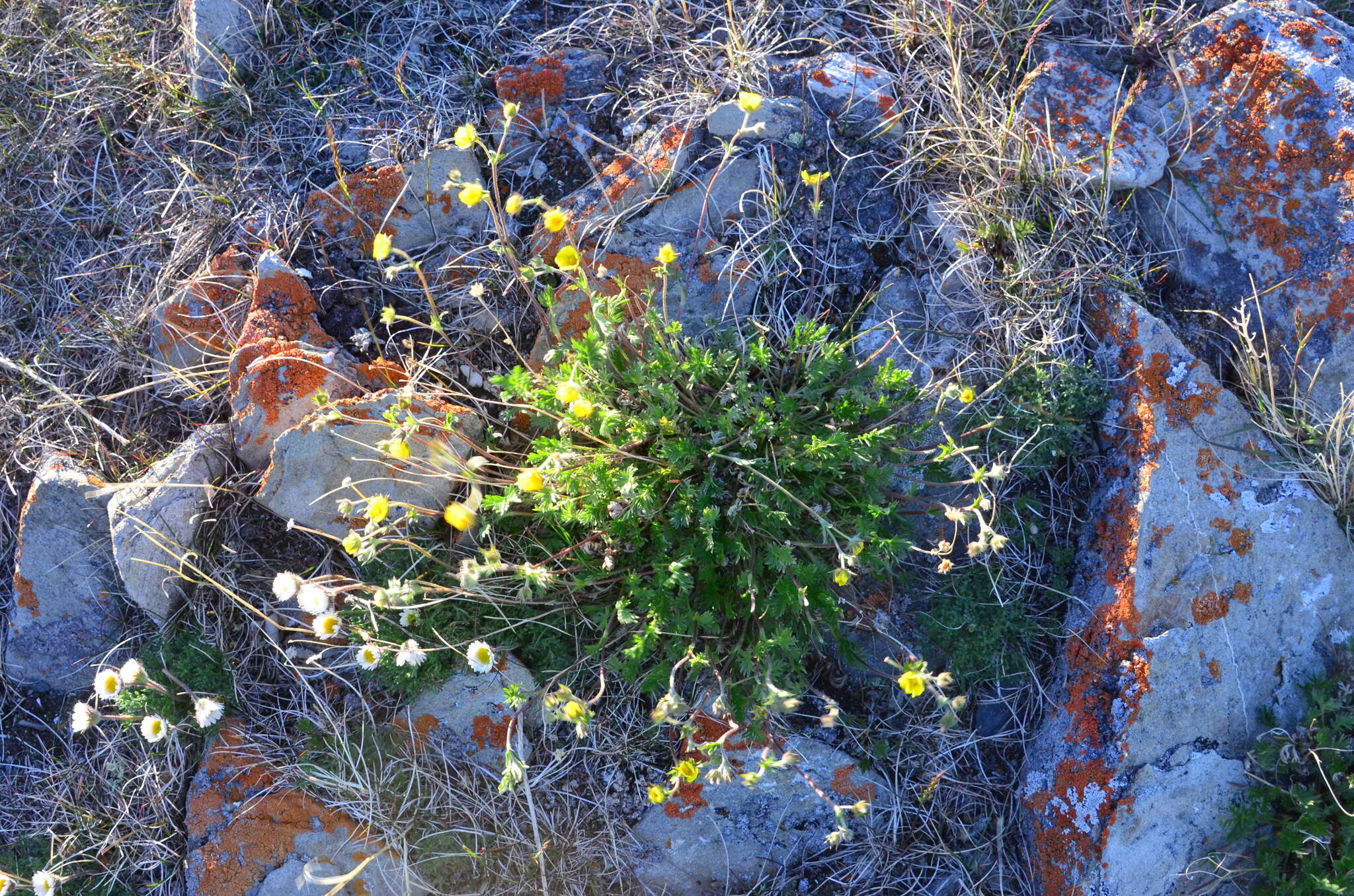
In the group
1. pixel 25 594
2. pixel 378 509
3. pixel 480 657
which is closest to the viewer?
pixel 378 509

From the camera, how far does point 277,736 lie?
344 centimetres

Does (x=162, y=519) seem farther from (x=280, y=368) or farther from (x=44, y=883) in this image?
(x=44, y=883)

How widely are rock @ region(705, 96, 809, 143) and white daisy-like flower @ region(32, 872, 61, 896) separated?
3.83 meters

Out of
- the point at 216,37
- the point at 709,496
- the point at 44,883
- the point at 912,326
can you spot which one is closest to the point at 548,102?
the point at 216,37

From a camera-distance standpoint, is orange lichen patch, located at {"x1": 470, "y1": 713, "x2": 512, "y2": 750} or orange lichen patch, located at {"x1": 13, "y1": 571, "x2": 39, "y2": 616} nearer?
orange lichen patch, located at {"x1": 470, "y1": 713, "x2": 512, "y2": 750}

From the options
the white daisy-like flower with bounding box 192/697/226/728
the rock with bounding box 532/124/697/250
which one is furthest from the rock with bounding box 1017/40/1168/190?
the white daisy-like flower with bounding box 192/697/226/728

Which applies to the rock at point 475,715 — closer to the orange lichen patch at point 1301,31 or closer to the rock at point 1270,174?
the rock at point 1270,174

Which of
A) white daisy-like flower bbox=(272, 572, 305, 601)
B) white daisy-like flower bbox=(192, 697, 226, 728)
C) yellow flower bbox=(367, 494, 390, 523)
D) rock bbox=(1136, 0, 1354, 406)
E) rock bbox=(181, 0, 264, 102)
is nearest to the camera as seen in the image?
yellow flower bbox=(367, 494, 390, 523)

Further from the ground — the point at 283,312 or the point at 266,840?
the point at 283,312

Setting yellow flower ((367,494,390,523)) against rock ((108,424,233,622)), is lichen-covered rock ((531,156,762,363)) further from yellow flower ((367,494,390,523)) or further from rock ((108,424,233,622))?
rock ((108,424,233,622))

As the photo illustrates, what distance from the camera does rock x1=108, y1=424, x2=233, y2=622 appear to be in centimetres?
349

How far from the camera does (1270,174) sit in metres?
3.55

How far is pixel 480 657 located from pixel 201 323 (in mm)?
2028

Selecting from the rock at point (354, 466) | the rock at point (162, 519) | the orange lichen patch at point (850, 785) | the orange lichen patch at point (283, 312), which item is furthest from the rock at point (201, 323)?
the orange lichen patch at point (850, 785)
